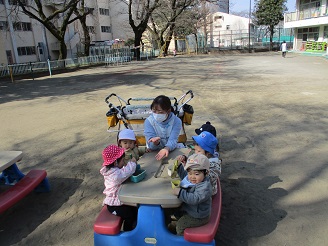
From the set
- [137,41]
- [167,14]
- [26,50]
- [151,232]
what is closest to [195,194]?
[151,232]

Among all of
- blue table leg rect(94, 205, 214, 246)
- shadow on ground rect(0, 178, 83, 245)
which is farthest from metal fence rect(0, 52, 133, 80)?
blue table leg rect(94, 205, 214, 246)

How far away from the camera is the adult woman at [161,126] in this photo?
3.43 meters

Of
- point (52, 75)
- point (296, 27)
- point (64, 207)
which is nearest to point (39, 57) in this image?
point (52, 75)

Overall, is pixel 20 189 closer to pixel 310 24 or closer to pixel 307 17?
pixel 310 24

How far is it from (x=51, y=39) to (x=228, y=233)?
36.2m

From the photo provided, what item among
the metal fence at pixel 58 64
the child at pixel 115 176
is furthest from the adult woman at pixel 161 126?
the metal fence at pixel 58 64

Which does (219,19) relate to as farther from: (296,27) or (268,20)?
(296,27)

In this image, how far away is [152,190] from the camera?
2.46m

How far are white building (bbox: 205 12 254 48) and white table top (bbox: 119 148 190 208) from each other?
42.6m

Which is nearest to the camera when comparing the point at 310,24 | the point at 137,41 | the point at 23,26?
the point at 310,24

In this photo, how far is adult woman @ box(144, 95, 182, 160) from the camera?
343 centimetres

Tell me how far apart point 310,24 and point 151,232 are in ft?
107

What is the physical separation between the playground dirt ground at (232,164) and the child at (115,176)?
0.56 meters

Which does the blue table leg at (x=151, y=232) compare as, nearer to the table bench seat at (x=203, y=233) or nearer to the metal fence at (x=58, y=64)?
the table bench seat at (x=203, y=233)
